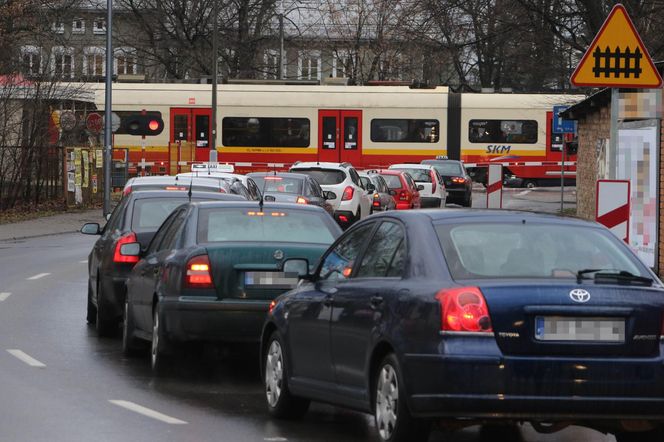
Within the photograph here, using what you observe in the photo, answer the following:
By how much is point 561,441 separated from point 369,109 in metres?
45.9

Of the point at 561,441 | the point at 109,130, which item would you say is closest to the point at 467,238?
the point at 561,441

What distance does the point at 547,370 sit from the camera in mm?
7664

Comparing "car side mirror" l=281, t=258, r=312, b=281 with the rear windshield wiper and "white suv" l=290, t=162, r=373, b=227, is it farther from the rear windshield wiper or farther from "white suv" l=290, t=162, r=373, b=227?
"white suv" l=290, t=162, r=373, b=227

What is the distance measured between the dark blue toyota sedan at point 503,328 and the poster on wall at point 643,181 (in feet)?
35.1

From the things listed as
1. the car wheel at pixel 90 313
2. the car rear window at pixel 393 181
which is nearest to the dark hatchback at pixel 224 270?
the car wheel at pixel 90 313

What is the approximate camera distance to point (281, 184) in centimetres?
2809

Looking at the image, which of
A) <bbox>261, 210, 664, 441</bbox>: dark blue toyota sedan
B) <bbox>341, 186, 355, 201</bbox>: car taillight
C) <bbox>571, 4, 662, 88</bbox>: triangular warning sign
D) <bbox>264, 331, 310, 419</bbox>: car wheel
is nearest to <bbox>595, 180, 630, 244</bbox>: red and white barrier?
<bbox>571, 4, 662, 88</bbox>: triangular warning sign

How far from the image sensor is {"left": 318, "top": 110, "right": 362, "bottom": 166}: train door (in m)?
54.8

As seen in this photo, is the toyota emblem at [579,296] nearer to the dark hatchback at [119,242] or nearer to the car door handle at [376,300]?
the car door handle at [376,300]

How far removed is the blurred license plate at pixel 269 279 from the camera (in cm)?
1142

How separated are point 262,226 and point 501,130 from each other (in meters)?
44.3

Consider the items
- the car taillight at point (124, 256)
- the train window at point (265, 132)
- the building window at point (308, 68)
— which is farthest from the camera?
the building window at point (308, 68)

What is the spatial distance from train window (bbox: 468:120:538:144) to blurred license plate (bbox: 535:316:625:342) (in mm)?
47988

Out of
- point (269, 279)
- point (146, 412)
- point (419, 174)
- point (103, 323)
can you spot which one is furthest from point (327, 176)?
point (146, 412)
